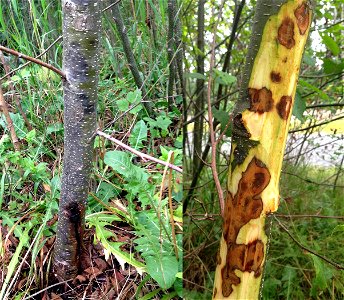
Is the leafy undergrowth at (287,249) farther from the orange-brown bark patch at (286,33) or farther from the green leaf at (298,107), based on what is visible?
the orange-brown bark patch at (286,33)

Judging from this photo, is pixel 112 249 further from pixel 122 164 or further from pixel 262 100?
pixel 262 100

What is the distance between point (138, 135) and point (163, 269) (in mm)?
206

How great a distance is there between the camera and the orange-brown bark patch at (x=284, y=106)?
0.35 metres

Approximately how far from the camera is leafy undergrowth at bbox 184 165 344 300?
68cm

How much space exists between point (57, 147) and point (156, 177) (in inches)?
6.5

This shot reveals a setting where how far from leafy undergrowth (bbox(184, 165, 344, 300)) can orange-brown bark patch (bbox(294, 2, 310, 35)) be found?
0.31 meters

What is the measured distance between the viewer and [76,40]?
46 centimetres

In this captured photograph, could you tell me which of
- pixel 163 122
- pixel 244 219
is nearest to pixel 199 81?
pixel 163 122

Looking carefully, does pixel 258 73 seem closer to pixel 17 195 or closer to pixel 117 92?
pixel 117 92

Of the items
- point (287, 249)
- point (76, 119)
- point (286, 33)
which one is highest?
point (286, 33)

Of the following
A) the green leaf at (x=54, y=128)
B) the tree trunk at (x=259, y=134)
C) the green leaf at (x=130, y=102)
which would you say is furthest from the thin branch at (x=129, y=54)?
the tree trunk at (x=259, y=134)

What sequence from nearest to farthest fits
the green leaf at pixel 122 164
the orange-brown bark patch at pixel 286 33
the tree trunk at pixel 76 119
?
the orange-brown bark patch at pixel 286 33 → the tree trunk at pixel 76 119 → the green leaf at pixel 122 164

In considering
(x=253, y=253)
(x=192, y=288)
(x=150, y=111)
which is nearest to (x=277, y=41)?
(x=253, y=253)

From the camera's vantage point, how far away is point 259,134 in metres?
0.35
